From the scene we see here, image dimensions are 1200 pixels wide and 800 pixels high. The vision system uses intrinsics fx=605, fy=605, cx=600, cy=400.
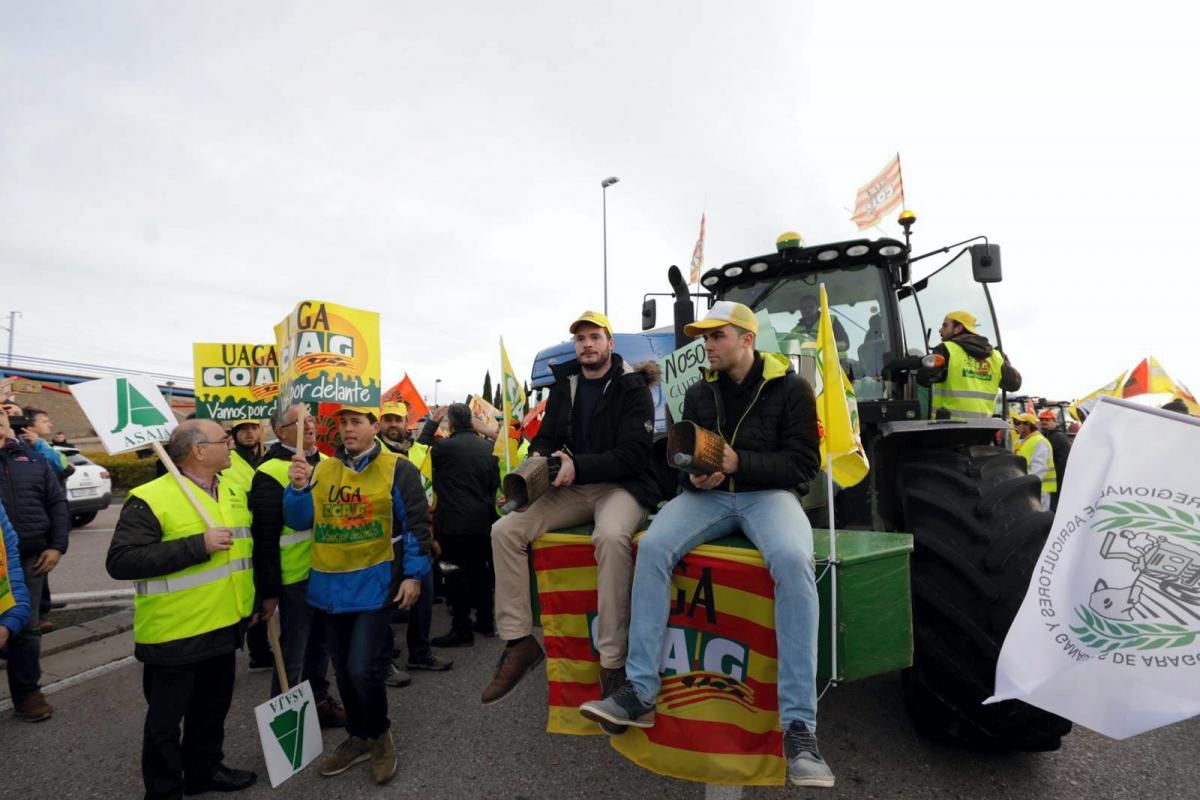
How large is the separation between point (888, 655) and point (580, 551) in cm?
137

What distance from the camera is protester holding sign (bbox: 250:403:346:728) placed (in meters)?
3.85

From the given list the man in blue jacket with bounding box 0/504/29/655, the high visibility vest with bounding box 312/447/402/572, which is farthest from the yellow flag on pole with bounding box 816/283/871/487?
the man in blue jacket with bounding box 0/504/29/655

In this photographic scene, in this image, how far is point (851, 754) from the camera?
10.7ft

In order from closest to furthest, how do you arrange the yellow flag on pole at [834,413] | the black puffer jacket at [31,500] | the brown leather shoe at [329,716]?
the yellow flag on pole at [834,413]
the brown leather shoe at [329,716]
the black puffer jacket at [31,500]

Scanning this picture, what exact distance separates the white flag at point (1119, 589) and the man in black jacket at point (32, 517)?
19.3ft

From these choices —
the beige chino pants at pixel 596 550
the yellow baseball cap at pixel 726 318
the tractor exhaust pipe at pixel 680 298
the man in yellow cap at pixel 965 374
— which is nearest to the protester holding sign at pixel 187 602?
the beige chino pants at pixel 596 550

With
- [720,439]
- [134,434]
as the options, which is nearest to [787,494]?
[720,439]

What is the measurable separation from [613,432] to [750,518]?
0.86m

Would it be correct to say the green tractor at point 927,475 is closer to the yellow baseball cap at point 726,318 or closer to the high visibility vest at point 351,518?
the yellow baseball cap at point 726,318

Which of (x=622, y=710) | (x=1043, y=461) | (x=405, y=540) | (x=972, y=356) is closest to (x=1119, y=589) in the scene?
(x=622, y=710)

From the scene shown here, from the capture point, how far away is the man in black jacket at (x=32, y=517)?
429cm

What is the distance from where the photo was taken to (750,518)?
2.61 metres

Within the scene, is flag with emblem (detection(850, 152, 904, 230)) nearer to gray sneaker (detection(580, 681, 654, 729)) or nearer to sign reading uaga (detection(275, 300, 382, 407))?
sign reading uaga (detection(275, 300, 382, 407))

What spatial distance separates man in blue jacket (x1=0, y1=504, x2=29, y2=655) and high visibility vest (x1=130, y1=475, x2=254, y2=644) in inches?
41.1
